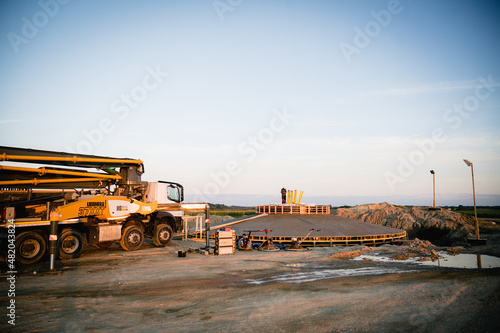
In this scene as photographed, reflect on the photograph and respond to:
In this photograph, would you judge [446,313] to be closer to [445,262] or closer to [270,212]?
[445,262]

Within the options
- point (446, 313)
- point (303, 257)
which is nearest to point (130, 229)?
point (303, 257)

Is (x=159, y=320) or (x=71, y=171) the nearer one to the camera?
(x=159, y=320)

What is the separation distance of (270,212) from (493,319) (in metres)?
37.4

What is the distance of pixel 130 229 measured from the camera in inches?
853

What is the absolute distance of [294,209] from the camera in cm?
4384

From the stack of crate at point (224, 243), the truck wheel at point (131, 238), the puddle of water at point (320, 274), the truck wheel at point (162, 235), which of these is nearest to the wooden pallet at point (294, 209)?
the truck wheel at point (162, 235)

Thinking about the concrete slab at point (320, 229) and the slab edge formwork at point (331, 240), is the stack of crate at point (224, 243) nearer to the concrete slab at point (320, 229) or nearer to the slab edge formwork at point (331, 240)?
the slab edge formwork at point (331, 240)

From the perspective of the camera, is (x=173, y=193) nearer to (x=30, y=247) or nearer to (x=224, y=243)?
(x=224, y=243)

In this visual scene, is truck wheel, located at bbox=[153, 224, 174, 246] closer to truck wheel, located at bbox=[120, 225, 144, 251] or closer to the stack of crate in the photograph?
truck wheel, located at bbox=[120, 225, 144, 251]

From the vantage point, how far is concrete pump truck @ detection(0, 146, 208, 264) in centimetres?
1728

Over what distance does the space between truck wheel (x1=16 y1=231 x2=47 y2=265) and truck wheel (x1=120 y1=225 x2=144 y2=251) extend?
15.5 feet

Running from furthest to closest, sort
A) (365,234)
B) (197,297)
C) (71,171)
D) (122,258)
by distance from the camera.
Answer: (365,234)
(71,171)
(122,258)
(197,297)

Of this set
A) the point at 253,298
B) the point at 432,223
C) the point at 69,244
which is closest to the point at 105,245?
the point at 69,244

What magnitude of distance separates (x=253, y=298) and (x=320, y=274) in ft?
16.9
